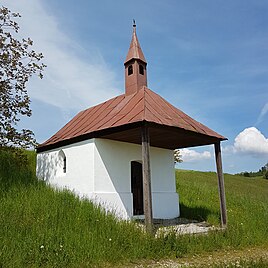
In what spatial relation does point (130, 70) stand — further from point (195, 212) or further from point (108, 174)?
point (195, 212)

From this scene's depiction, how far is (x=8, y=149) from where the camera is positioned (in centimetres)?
1076

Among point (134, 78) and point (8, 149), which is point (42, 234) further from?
point (134, 78)

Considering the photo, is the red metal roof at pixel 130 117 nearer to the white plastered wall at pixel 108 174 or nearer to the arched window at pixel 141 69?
the white plastered wall at pixel 108 174

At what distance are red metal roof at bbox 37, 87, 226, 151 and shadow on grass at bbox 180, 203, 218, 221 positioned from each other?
3.18m

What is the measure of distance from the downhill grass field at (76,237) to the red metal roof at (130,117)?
2419 mm

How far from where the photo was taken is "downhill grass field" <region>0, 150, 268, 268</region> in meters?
6.11

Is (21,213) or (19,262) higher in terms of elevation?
(21,213)

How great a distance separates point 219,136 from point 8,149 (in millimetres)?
7506

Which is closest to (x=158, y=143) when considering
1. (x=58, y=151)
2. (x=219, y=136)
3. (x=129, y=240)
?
(x=219, y=136)

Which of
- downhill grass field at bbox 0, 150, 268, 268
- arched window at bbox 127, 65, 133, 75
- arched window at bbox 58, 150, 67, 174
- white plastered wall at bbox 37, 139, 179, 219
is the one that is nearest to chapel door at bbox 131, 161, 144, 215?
white plastered wall at bbox 37, 139, 179, 219

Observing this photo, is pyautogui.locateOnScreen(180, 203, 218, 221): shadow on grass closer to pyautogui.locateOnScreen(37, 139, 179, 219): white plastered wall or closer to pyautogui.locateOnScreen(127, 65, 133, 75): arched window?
pyautogui.locateOnScreen(37, 139, 179, 219): white plastered wall

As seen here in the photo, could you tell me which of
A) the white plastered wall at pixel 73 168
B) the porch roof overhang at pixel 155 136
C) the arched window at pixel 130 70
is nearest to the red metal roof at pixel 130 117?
the porch roof overhang at pixel 155 136

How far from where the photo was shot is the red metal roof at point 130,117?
9.53 metres

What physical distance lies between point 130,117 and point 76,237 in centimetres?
399
